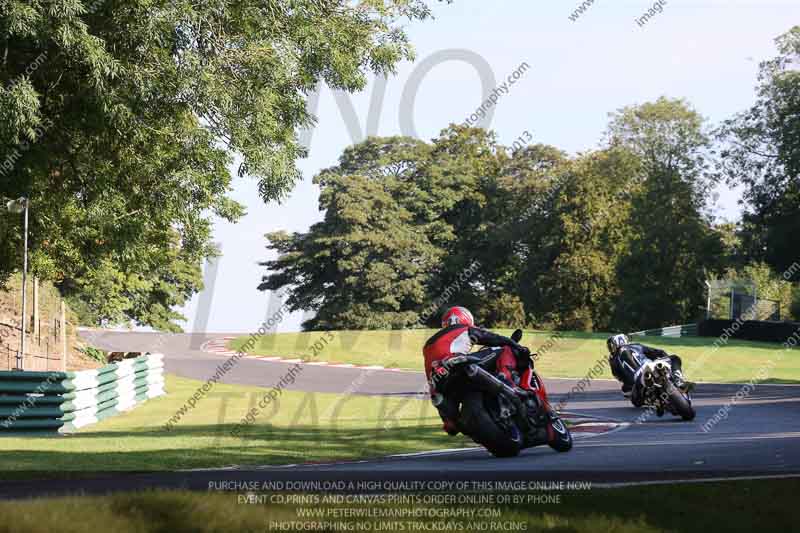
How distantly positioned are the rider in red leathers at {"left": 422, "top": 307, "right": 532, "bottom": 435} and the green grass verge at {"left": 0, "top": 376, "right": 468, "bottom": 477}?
116 inches

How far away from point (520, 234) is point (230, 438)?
173 ft

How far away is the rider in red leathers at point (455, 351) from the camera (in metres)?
11.5

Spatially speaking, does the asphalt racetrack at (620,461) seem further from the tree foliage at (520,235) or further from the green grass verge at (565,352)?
the tree foliage at (520,235)

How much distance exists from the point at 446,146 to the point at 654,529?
6695 cm

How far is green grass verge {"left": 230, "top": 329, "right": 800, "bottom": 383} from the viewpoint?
144 ft

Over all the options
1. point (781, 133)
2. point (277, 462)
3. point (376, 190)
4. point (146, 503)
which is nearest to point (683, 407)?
point (277, 462)

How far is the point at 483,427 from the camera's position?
11664 millimetres

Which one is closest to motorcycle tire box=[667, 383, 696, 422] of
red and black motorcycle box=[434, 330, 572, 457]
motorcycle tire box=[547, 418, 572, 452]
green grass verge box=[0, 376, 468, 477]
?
green grass verge box=[0, 376, 468, 477]

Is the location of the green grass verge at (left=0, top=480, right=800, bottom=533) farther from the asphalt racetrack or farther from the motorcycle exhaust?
the motorcycle exhaust

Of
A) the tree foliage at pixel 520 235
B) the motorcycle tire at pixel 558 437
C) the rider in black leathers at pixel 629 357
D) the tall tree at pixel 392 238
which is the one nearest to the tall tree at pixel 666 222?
the tree foliage at pixel 520 235

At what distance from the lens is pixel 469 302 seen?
6838 cm

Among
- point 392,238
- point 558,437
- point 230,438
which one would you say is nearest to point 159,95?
Result: point 230,438

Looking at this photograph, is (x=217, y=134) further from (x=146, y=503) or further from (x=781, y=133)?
(x=781, y=133)

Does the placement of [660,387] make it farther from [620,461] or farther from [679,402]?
[620,461]
